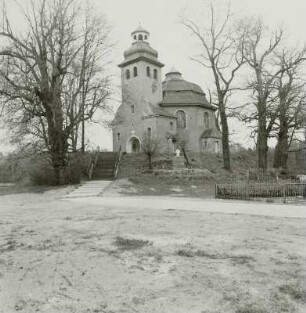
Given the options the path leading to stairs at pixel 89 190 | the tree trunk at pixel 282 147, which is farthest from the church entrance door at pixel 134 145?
the path leading to stairs at pixel 89 190

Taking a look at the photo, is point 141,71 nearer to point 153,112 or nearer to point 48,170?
point 153,112

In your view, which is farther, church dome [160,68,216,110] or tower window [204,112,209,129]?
tower window [204,112,209,129]

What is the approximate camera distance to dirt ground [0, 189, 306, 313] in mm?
4535

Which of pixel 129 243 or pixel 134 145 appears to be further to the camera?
pixel 134 145

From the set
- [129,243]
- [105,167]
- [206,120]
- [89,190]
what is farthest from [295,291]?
[206,120]

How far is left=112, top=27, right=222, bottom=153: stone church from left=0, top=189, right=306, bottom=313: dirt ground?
3189 centimetres

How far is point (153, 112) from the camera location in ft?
135

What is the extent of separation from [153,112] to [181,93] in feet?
24.5

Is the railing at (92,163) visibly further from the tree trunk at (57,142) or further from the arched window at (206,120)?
the arched window at (206,120)

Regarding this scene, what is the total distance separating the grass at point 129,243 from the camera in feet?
23.0

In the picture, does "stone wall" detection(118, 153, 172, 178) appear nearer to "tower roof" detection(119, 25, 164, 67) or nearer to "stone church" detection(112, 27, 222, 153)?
"stone church" detection(112, 27, 222, 153)

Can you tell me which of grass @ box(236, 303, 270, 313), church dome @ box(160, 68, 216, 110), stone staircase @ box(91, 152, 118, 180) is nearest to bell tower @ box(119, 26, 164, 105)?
church dome @ box(160, 68, 216, 110)

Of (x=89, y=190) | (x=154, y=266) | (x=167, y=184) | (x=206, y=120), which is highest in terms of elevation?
(x=206, y=120)

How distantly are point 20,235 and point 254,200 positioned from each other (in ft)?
35.6
